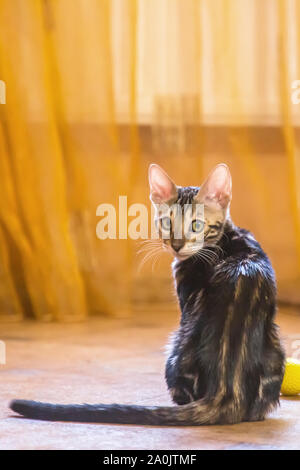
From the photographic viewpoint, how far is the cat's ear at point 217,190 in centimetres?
147

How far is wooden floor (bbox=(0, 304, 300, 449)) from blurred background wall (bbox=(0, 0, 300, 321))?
0.69 feet

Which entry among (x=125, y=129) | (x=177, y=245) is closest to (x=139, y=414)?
(x=177, y=245)

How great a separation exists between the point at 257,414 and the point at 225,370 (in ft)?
0.46

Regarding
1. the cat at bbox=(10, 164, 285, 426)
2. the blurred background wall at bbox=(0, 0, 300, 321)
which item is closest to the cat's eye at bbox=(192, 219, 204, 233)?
the cat at bbox=(10, 164, 285, 426)

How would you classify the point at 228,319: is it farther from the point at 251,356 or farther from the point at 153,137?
the point at 153,137

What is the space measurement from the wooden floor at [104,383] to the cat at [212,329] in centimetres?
3

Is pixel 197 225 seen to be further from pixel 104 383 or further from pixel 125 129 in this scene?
pixel 125 129

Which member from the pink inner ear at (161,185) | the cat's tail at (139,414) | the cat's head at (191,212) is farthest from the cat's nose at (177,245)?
the cat's tail at (139,414)

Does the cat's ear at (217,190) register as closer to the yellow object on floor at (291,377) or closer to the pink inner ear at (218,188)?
the pink inner ear at (218,188)

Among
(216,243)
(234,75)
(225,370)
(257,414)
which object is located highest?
(234,75)

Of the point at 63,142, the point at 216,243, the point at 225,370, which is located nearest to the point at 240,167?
the point at 63,142

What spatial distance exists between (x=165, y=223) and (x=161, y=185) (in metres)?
0.08

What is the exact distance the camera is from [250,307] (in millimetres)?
1363
